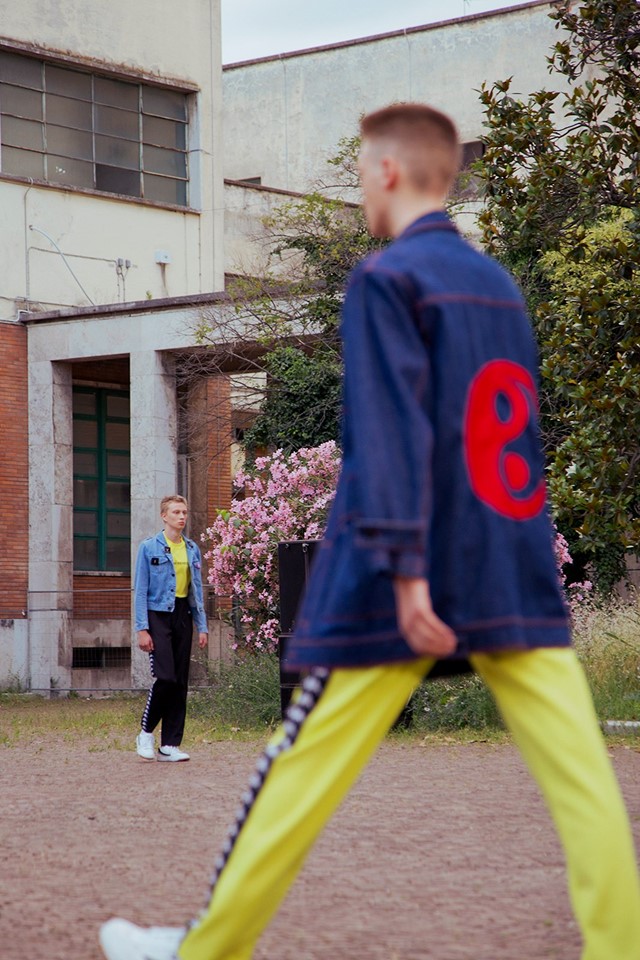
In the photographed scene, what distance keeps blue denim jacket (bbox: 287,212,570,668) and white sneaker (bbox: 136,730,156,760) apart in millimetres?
8618

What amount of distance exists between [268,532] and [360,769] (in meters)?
13.9

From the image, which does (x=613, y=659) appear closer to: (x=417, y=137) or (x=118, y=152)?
(x=417, y=137)

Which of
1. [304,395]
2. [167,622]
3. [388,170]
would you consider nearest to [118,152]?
[304,395]

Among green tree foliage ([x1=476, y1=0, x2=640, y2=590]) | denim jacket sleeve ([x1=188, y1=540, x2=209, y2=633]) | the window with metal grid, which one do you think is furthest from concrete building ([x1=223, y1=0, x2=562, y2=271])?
denim jacket sleeve ([x1=188, y1=540, x2=209, y2=633])

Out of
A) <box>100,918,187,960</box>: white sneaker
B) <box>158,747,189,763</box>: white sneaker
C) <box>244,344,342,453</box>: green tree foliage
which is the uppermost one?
<box>244,344,342,453</box>: green tree foliage

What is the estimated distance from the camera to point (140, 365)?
2383 centimetres

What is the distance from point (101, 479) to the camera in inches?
1044

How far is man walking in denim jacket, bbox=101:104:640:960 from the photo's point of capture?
347cm

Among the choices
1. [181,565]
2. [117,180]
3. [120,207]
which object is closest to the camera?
[181,565]

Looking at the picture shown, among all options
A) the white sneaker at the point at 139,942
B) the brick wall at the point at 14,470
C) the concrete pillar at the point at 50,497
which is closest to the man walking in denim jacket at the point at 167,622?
the white sneaker at the point at 139,942

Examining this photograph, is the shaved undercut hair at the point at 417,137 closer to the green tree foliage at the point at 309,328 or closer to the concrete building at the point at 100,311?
the concrete building at the point at 100,311

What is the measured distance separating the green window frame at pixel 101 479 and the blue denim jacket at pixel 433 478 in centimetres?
2283

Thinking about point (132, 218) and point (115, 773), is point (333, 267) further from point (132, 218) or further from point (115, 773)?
point (115, 773)

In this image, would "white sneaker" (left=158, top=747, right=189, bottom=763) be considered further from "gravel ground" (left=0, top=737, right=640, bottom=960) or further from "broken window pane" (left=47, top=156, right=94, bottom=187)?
"broken window pane" (left=47, top=156, right=94, bottom=187)
